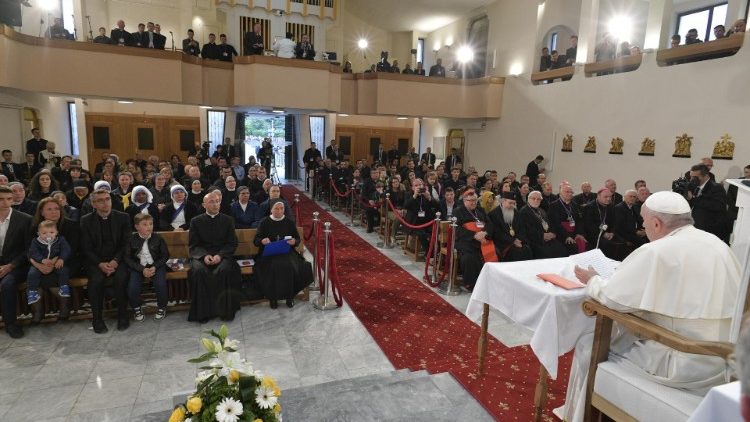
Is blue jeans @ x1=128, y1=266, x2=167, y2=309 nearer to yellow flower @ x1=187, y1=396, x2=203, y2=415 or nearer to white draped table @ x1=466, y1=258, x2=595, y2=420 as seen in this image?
white draped table @ x1=466, y1=258, x2=595, y2=420

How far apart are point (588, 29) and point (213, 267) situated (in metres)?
11.5

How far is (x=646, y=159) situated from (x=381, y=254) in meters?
6.76

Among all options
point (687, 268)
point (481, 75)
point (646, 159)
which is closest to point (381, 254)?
point (687, 268)

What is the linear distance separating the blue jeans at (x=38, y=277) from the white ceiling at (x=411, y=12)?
15057mm

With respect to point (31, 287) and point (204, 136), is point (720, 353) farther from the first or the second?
point (204, 136)

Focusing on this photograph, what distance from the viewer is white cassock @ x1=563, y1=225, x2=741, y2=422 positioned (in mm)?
2408

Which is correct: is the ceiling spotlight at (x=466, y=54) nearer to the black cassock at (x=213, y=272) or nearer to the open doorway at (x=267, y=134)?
the open doorway at (x=267, y=134)

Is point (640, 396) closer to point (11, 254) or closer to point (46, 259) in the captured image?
point (46, 259)

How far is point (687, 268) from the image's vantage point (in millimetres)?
2492

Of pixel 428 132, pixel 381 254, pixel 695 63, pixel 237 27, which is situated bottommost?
pixel 381 254

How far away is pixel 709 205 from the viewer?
7.51 meters

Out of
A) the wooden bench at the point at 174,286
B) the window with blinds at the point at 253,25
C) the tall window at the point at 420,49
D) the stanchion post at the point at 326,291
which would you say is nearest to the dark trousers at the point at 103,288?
the wooden bench at the point at 174,286

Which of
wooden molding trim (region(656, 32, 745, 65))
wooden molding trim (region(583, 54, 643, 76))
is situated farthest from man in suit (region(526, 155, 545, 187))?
wooden molding trim (region(656, 32, 745, 65))

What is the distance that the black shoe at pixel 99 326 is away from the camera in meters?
4.67
